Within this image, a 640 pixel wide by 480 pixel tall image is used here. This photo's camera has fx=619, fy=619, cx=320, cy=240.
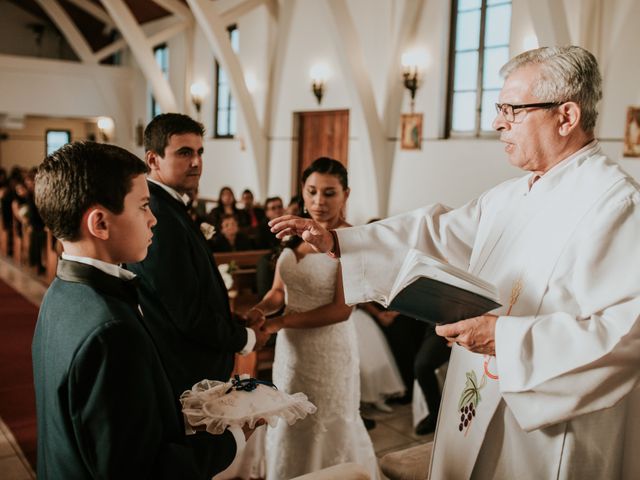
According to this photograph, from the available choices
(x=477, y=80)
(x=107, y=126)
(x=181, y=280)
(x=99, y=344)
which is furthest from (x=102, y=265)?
(x=107, y=126)

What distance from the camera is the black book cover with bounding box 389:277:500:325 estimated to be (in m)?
1.43

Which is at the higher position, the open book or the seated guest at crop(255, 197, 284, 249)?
the open book

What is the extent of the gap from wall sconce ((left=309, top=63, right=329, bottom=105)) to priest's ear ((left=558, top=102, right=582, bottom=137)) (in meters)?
8.12

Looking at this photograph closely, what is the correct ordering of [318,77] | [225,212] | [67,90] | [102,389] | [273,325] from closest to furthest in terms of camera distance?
[102,389]
[273,325]
[225,212]
[318,77]
[67,90]

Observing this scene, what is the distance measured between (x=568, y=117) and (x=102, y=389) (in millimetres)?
1353

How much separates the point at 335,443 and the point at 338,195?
1150mm

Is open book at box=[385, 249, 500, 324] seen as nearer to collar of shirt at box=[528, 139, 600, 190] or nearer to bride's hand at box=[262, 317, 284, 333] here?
collar of shirt at box=[528, 139, 600, 190]

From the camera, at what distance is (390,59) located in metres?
8.02

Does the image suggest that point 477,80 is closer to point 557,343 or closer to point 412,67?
point 412,67

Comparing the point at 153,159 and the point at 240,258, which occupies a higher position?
the point at 153,159

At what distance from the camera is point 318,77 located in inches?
376

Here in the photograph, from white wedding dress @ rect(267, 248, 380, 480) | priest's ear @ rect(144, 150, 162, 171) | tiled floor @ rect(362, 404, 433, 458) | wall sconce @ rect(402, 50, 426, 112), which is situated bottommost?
tiled floor @ rect(362, 404, 433, 458)

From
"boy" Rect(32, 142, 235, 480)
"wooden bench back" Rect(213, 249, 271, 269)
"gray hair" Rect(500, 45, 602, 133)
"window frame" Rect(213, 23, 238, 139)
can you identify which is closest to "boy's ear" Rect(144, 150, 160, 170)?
"boy" Rect(32, 142, 235, 480)

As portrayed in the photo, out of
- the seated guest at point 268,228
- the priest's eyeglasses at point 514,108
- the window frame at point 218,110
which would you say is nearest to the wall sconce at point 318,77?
the seated guest at point 268,228
